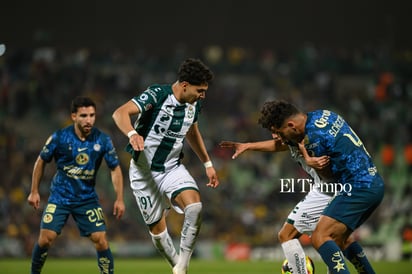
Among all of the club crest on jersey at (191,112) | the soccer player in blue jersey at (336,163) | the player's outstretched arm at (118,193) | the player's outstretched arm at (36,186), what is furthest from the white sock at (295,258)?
the player's outstretched arm at (36,186)

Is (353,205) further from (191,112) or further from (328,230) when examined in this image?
(191,112)

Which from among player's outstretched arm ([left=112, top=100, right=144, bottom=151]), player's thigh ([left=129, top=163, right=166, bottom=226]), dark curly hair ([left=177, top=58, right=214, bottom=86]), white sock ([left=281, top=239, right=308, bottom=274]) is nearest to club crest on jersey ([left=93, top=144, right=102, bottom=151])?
player's thigh ([left=129, top=163, right=166, bottom=226])

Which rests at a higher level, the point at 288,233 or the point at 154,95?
the point at 154,95

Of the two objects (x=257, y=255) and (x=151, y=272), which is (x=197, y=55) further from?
(x=151, y=272)

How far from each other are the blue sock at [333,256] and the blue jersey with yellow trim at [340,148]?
2.12 feet

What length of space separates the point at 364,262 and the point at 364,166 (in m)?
1.26

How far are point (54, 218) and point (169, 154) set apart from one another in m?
1.71

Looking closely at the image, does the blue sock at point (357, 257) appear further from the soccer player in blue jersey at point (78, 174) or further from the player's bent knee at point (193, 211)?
the soccer player in blue jersey at point (78, 174)

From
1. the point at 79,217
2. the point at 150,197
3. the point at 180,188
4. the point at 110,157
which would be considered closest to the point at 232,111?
the point at 110,157

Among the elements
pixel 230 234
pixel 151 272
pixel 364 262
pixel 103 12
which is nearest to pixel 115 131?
pixel 103 12

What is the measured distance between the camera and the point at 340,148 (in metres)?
6.91

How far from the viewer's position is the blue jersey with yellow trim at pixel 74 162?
8.84m

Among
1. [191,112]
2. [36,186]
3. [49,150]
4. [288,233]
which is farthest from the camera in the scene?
[49,150]

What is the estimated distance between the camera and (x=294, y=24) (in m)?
22.0
